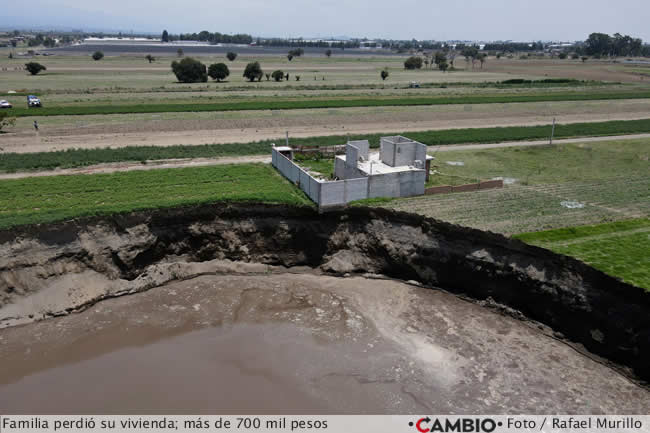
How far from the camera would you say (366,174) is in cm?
2830

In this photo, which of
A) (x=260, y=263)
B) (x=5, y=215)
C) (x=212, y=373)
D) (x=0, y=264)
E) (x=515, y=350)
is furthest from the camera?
(x=260, y=263)

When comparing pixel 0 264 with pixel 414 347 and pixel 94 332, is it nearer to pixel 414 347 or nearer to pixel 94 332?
pixel 94 332

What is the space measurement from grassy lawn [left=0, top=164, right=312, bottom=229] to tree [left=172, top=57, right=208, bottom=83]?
59.6 meters

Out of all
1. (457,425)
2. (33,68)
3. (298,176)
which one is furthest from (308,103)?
(33,68)

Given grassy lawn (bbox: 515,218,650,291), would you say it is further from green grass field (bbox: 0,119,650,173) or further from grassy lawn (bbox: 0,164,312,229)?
grassy lawn (bbox: 0,164,312,229)

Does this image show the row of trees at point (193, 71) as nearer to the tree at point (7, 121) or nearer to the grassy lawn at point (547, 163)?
the tree at point (7, 121)

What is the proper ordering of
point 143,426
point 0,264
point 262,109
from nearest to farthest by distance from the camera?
1. point 143,426
2. point 0,264
3. point 262,109

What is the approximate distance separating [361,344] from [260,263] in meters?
7.84

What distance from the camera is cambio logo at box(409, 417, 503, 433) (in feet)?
50.0

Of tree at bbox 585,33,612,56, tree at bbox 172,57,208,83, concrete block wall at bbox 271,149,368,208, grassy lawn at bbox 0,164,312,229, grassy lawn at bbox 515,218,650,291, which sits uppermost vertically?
tree at bbox 585,33,612,56

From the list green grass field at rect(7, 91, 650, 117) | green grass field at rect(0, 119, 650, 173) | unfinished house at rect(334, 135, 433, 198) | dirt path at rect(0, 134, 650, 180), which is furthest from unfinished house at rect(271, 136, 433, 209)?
green grass field at rect(7, 91, 650, 117)

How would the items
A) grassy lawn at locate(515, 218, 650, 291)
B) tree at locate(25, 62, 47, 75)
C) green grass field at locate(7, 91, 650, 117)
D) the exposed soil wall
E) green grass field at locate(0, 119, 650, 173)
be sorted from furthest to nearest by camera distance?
tree at locate(25, 62, 47, 75) → green grass field at locate(7, 91, 650, 117) → green grass field at locate(0, 119, 650, 173) → grassy lawn at locate(515, 218, 650, 291) → the exposed soil wall

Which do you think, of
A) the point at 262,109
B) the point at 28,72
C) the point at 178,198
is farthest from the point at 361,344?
the point at 28,72

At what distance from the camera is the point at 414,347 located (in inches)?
746
